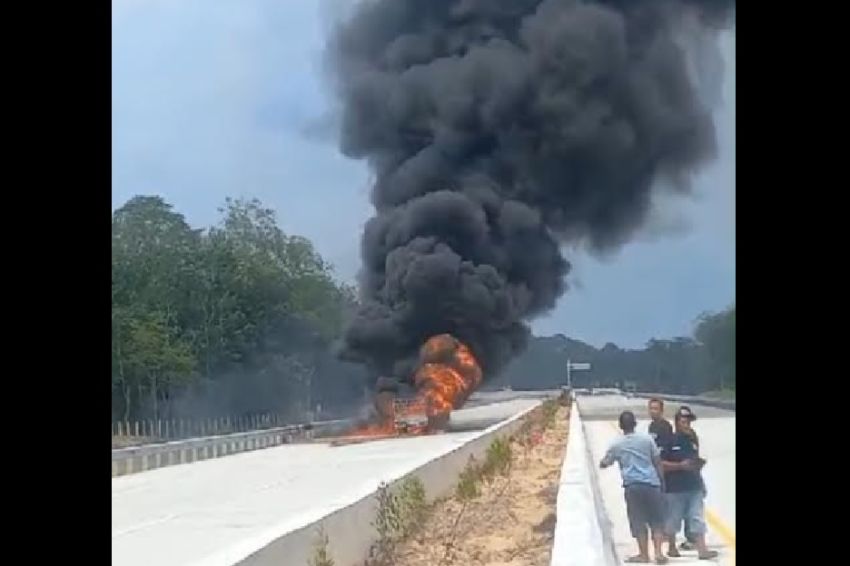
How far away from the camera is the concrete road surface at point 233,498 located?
341 centimetres

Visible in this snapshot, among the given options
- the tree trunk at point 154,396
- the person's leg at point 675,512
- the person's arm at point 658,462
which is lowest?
the person's leg at point 675,512

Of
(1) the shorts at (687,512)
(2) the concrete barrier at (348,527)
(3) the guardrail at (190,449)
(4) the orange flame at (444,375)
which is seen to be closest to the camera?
(2) the concrete barrier at (348,527)

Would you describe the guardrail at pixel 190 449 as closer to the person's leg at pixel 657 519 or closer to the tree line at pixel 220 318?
the tree line at pixel 220 318

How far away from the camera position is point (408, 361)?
12.2 ft

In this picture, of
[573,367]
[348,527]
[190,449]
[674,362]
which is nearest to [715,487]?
[674,362]

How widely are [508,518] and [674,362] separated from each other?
2.15 ft

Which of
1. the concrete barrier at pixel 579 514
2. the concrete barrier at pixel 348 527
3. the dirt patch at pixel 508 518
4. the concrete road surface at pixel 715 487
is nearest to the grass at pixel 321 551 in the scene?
the concrete barrier at pixel 348 527

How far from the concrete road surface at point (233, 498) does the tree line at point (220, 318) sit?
17cm

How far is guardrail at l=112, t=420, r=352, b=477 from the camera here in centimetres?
352

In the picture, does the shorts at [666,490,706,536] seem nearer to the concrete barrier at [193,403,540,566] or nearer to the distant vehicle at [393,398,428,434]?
the concrete barrier at [193,403,540,566]

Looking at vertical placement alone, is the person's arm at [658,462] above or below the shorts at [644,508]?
above

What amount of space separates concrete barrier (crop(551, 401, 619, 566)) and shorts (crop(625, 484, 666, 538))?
73 millimetres

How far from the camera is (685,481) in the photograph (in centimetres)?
341

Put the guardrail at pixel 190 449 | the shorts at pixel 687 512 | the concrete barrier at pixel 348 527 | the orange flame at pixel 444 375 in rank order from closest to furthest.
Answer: the concrete barrier at pixel 348 527 < the shorts at pixel 687 512 < the guardrail at pixel 190 449 < the orange flame at pixel 444 375
